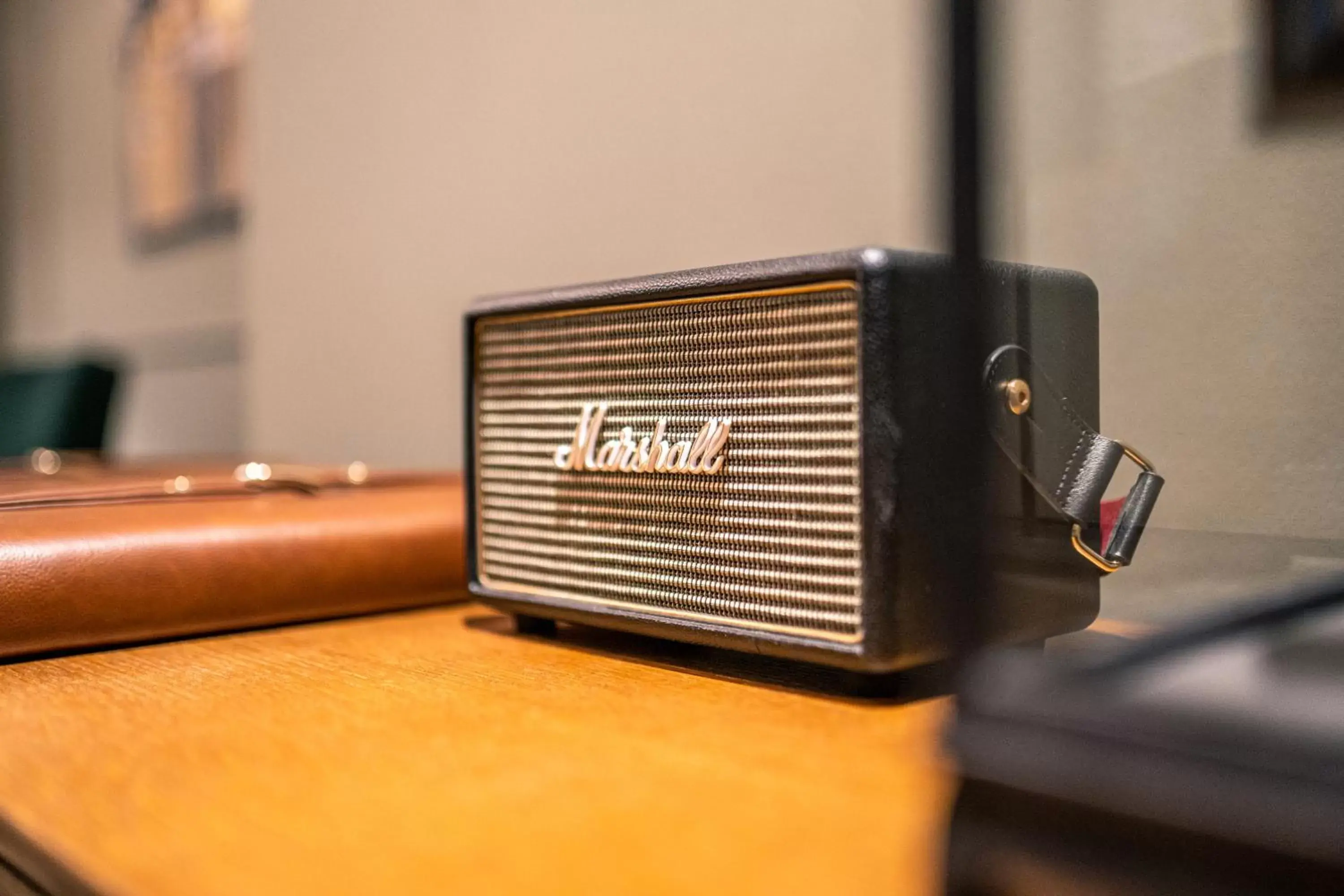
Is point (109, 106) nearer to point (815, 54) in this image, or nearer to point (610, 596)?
point (815, 54)

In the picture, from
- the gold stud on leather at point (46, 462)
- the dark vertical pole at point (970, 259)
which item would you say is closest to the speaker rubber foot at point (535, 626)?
the dark vertical pole at point (970, 259)

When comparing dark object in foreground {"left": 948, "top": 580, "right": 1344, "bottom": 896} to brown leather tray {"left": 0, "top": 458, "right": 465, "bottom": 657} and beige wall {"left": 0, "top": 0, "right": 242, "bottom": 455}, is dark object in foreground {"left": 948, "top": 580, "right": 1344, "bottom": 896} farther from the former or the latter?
beige wall {"left": 0, "top": 0, "right": 242, "bottom": 455}

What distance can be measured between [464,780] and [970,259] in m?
0.22

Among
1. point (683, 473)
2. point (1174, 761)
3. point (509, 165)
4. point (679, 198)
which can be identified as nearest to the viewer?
point (1174, 761)

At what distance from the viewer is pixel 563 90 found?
917mm

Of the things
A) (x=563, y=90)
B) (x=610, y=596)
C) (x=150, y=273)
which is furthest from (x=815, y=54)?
(x=150, y=273)

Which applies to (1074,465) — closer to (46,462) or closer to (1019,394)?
(1019,394)

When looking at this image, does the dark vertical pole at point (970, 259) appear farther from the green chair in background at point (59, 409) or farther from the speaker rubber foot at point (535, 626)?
the green chair in background at point (59, 409)

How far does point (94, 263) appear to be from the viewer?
2.26m

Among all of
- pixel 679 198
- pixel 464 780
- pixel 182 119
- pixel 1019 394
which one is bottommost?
pixel 464 780

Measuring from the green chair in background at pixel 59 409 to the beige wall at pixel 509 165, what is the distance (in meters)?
0.32

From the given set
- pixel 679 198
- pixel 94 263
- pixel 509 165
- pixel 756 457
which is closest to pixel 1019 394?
pixel 756 457

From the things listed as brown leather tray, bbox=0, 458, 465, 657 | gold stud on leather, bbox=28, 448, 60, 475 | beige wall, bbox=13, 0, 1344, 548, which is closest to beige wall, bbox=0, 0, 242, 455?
beige wall, bbox=13, 0, 1344, 548

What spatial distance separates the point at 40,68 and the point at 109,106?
0.49 m
